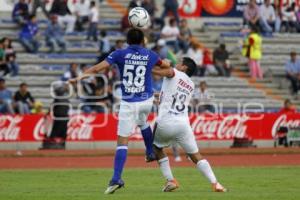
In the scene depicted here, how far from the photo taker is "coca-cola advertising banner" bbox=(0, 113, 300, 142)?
95.5 feet

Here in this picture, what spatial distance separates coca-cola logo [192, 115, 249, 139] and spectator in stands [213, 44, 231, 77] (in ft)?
13.6

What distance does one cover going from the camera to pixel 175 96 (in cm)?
1555

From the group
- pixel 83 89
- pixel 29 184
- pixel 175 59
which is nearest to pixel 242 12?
pixel 175 59

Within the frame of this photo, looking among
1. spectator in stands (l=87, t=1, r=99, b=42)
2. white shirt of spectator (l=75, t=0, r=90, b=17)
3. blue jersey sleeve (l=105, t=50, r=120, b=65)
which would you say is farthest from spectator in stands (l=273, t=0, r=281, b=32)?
blue jersey sleeve (l=105, t=50, r=120, b=65)

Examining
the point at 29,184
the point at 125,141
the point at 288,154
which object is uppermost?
the point at 125,141

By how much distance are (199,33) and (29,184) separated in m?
20.2

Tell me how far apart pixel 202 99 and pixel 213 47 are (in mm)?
5370

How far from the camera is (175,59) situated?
107 feet

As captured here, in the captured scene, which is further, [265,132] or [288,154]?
[265,132]

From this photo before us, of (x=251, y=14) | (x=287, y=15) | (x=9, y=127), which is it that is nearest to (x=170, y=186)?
(x=9, y=127)

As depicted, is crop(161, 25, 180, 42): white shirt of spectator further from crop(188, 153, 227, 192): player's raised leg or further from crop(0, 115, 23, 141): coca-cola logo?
crop(188, 153, 227, 192): player's raised leg

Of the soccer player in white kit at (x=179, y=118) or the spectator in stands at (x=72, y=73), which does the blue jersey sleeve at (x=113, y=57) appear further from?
the spectator in stands at (x=72, y=73)

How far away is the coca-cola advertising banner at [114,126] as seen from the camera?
29.1 metres

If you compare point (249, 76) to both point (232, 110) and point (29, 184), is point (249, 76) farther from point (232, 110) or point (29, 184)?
point (29, 184)
